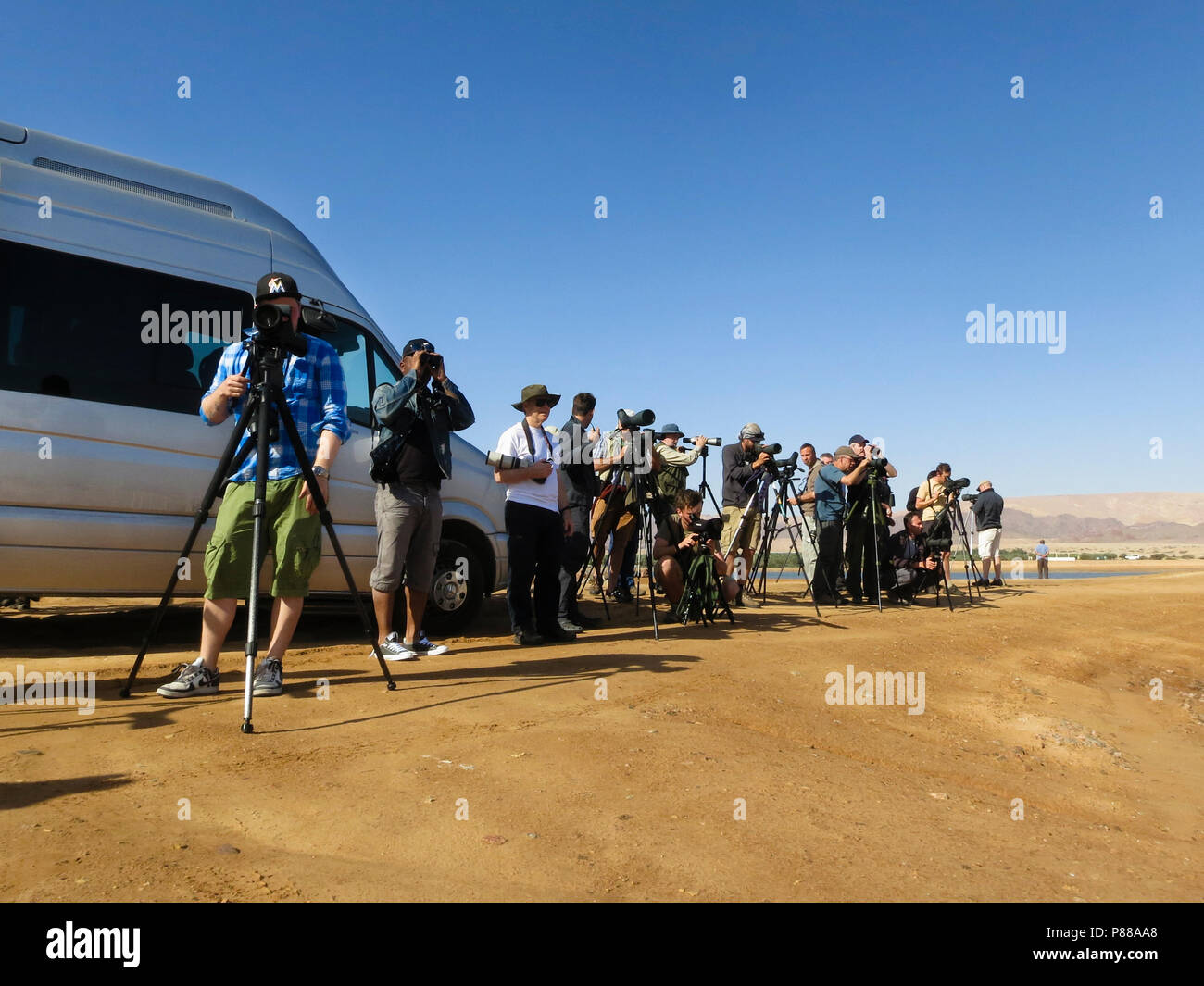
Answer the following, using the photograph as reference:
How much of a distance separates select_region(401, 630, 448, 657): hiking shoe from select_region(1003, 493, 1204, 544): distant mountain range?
337 feet

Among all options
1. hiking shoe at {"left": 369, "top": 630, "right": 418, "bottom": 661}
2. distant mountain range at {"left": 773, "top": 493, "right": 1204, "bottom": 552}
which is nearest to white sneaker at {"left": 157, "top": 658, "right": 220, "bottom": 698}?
hiking shoe at {"left": 369, "top": 630, "right": 418, "bottom": 661}

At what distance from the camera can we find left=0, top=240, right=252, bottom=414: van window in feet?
16.3

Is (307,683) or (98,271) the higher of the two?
(98,271)

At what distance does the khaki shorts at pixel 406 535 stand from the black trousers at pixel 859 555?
619 cm

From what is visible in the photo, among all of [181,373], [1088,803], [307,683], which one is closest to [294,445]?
[307,683]

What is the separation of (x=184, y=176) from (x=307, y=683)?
381cm

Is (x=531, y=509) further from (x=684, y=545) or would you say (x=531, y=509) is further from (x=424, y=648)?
(x=684, y=545)

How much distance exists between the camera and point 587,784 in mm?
3223

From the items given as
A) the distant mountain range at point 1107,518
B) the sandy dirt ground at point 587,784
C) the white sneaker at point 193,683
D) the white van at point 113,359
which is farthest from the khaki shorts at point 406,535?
the distant mountain range at point 1107,518

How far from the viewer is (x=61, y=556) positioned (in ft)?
16.6

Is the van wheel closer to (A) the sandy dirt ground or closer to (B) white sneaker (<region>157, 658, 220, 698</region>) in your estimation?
(A) the sandy dirt ground
